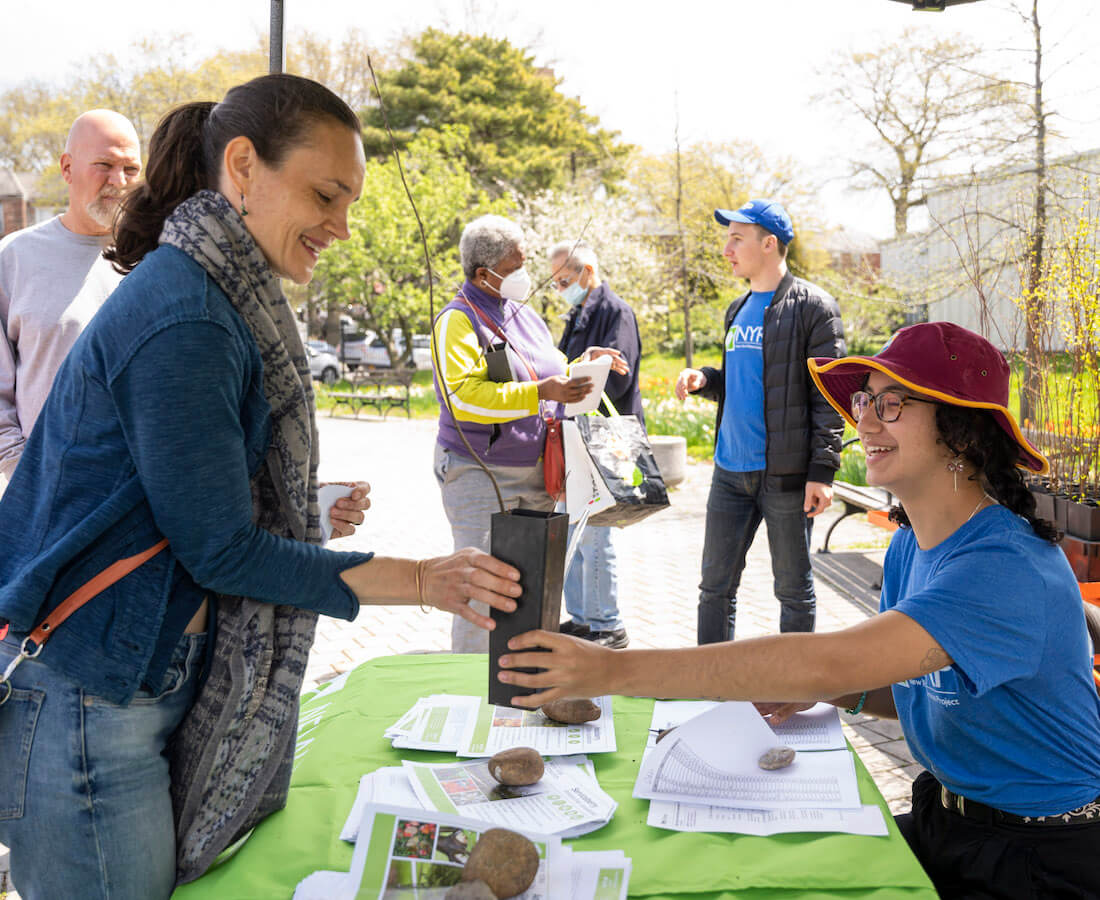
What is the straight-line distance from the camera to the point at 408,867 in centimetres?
140

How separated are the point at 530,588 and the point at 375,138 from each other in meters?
28.2

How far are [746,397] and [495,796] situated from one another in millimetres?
2524

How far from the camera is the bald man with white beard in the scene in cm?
291

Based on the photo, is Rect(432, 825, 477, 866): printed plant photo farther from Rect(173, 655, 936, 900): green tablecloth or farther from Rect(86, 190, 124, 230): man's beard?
Rect(86, 190, 124, 230): man's beard

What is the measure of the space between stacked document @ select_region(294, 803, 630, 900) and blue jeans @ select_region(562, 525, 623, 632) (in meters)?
3.04

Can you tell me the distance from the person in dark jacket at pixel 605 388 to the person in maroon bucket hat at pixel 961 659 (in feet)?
9.21

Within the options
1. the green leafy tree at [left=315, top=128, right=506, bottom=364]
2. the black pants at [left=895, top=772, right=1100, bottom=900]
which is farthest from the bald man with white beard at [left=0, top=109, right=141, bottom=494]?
the green leafy tree at [left=315, top=128, right=506, bottom=364]

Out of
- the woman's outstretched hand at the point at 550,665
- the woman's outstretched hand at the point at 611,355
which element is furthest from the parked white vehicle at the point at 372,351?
the woman's outstretched hand at the point at 550,665

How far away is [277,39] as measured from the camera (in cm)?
267

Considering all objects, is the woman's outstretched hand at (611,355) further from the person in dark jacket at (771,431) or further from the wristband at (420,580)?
the wristband at (420,580)

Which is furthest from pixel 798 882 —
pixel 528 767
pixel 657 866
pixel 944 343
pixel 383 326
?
pixel 383 326

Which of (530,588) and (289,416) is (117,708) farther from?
(530,588)

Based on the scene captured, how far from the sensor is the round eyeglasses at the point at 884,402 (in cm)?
176

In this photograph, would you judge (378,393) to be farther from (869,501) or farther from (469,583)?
(469,583)
